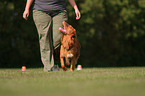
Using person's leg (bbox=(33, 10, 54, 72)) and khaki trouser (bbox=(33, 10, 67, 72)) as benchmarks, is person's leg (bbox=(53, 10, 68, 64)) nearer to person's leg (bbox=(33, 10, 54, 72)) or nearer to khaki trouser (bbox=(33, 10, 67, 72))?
khaki trouser (bbox=(33, 10, 67, 72))

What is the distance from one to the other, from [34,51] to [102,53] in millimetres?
9945

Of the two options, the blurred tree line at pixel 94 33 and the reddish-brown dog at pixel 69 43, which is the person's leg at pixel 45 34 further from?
the blurred tree line at pixel 94 33

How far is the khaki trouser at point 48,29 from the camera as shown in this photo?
748cm

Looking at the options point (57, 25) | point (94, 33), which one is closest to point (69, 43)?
point (57, 25)

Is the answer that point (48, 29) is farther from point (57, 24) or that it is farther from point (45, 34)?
point (57, 24)

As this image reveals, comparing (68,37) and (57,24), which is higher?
(57,24)

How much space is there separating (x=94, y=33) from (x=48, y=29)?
66.5ft

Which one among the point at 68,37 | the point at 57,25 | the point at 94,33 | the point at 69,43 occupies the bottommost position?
the point at 94,33

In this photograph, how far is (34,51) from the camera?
74.0ft

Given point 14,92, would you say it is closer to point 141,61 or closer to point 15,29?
point 15,29

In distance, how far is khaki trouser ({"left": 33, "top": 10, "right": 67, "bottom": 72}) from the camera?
7.48 m

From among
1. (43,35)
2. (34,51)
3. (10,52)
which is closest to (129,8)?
(34,51)

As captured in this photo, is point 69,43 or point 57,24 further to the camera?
point 57,24

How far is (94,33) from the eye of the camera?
27.6m
